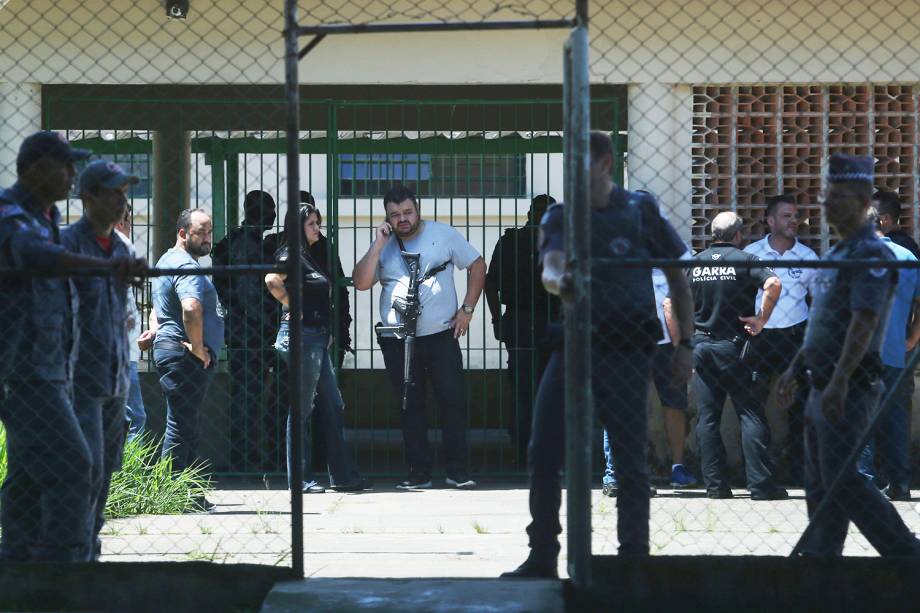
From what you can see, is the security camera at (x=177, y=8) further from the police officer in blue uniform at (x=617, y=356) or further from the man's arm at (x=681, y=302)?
the man's arm at (x=681, y=302)

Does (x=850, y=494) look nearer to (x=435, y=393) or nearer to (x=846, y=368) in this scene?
(x=846, y=368)

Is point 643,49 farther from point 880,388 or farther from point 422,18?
point 880,388

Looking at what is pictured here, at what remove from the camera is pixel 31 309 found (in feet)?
18.0

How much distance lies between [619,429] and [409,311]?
390cm

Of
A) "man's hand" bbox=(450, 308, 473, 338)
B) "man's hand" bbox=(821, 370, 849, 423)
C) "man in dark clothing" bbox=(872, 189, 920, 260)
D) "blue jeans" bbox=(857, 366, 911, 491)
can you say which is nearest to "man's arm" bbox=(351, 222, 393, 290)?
"man's hand" bbox=(450, 308, 473, 338)

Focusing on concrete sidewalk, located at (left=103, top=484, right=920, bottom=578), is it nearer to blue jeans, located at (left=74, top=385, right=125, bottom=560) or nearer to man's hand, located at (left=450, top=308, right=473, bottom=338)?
blue jeans, located at (left=74, top=385, right=125, bottom=560)

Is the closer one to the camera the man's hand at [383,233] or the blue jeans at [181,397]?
the blue jeans at [181,397]

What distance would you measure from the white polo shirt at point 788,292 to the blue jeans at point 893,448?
680 mm

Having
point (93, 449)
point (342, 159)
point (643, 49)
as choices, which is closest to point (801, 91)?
point (643, 49)

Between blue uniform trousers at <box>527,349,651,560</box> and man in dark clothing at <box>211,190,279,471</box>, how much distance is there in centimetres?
417

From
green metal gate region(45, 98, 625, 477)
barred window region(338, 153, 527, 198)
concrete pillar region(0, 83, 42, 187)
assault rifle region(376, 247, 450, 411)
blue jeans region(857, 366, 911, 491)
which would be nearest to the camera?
blue jeans region(857, 366, 911, 491)

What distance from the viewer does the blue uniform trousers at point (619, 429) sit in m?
5.70

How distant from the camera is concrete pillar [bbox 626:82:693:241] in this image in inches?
386

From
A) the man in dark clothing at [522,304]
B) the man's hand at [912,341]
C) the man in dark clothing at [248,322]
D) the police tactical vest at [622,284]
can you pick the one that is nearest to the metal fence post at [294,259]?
the police tactical vest at [622,284]
